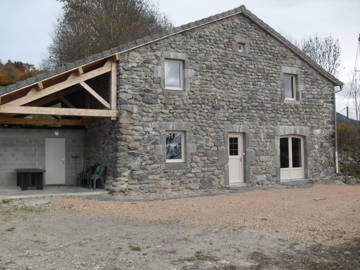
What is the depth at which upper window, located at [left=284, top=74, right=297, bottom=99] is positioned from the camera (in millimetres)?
13539

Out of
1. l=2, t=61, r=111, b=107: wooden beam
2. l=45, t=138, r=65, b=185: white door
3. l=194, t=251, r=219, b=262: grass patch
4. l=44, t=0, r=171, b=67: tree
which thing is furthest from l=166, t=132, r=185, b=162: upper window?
l=44, t=0, r=171, b=67: tree

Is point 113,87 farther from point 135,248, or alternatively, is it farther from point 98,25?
point 98,25

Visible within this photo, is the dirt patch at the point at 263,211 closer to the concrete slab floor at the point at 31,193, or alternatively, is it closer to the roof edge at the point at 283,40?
the concrete slab floor at the point at 31,193

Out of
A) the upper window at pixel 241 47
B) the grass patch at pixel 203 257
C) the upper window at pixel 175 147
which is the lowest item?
the grass patch at pixel 203 257

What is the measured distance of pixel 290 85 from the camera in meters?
13.7

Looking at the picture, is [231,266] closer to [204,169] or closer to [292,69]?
[204,169]

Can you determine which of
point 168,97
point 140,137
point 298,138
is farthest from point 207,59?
point 298,138

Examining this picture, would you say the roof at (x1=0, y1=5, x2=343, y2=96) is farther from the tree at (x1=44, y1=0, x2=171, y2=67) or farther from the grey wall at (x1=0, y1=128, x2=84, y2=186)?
the tree at (x1=44, y1=0, x2=171, y2=67)

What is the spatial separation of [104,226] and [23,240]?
1359 mm

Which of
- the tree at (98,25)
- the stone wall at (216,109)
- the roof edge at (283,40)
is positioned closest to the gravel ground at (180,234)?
the stone wall at (216,109)

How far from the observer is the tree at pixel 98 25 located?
20047 mm

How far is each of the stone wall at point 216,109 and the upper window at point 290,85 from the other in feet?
0.77

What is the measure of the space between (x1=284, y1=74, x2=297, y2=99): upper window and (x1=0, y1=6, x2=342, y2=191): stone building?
3 cm

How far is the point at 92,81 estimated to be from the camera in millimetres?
12320
